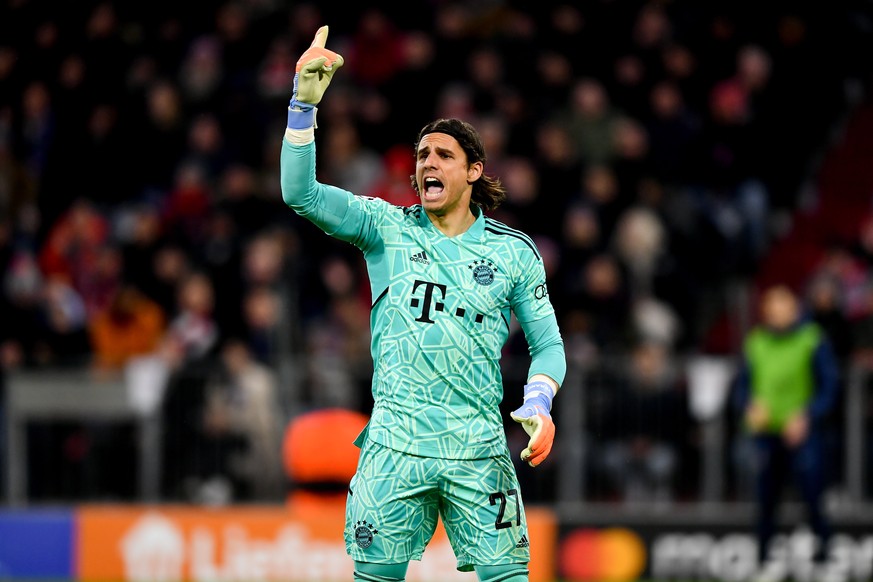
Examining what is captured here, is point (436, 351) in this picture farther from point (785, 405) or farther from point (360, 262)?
point (360, 262)

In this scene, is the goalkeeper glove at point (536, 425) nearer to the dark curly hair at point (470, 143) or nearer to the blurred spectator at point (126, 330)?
the dark curly hair at point (470, 143)

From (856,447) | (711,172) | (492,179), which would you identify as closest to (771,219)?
(711,172)

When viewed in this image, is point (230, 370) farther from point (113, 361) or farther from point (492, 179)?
point (492, 179)

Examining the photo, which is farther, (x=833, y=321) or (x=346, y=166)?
(x=346, y=166)

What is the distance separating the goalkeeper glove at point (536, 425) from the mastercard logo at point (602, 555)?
7722 millimetres

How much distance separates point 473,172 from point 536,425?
1054 mm

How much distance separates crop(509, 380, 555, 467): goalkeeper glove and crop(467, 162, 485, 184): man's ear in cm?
87

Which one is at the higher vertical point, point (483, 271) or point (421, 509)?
point (483, 271)

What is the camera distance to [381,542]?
5723 mm

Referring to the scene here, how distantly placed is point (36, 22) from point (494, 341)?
13.6m

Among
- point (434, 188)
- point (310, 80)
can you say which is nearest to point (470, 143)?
point (434, 188)

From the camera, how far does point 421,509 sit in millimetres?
5793

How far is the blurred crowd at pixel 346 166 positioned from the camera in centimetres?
1388

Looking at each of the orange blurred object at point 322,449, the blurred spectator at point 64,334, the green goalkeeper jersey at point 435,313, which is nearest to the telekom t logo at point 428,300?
the green goalkeeper jersey at point 435,313
